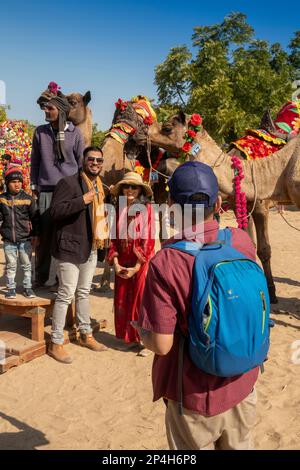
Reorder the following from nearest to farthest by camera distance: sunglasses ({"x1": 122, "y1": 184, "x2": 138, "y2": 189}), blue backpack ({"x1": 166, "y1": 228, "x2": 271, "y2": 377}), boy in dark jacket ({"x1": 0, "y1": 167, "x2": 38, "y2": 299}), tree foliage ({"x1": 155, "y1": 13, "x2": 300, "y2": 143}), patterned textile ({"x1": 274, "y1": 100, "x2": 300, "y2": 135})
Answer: blue backpack ({"x1": 166, "y1": 228, "x2": 271, "y2": 377}) < sunglasses ({"x1": 122, "y1": 184, "x2": 138, "y2": 189}) < boy in dark jacket ({"x1": 0, "y1": 167, "x2": 38, "y2": 299}) < patterned textile ({"x1": 274, "y1": 100, "x2": 300, "y2": 135}) < tree foliage ({"x1": 155, "y1": 13, "x2": 300, "y2": 143})

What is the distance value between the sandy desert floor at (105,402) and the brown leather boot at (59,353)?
7 centimetres

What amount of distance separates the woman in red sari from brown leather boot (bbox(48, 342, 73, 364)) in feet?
2.08

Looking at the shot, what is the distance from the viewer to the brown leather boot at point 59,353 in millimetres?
4659

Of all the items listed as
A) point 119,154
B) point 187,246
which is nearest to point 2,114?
point 119,154

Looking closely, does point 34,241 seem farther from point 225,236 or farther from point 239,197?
point 225,236

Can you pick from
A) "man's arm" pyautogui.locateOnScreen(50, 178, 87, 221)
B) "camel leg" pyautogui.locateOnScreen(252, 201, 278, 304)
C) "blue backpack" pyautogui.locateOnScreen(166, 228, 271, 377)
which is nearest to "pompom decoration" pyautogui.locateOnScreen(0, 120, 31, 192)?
"camel leg" pyautogui.locateOnScreen(252, 201, 278, 304)

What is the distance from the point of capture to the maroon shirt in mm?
1845

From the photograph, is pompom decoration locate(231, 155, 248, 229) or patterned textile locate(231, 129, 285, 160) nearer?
pompom decoration locate(231, 155, 248, 229)

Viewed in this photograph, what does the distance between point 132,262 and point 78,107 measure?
275 centimetres

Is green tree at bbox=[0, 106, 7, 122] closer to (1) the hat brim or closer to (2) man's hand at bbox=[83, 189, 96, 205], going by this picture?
(1) the hat brim

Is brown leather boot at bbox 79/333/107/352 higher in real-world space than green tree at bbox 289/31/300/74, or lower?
lower
